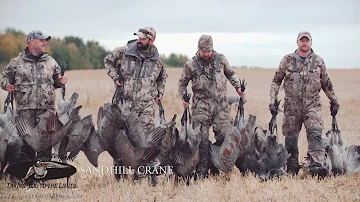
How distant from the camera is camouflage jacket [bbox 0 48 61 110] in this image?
342 inches

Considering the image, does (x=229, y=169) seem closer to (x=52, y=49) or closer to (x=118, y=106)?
(x=118, y=106)

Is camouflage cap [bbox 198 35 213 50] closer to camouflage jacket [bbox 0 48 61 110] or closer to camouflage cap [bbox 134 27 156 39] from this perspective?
camouflage cap [bbox 134 27 156 39]

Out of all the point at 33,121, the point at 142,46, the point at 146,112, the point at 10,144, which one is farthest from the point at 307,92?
the point at 10,144

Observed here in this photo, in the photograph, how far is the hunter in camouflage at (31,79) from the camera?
8656 millimetres

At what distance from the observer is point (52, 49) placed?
103 feet

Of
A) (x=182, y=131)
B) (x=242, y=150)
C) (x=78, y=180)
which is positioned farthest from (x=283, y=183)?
(x=78, y=180)

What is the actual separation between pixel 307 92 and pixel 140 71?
2612 mm

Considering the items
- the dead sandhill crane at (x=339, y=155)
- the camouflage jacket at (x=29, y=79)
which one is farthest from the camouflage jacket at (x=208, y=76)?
the camouflage jacket at (x=29, y=79)

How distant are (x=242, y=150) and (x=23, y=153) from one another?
3.25 m

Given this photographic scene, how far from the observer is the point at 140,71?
8.69 m

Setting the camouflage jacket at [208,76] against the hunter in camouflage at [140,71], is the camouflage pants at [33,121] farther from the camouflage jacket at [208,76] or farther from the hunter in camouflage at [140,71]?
the camouflage jacket at [208,76]

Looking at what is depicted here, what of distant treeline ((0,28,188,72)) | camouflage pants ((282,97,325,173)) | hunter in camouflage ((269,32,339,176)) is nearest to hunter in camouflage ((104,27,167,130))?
hunter in camouflage ((269,32,339,176))

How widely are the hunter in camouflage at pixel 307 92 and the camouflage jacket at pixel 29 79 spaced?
3564 millimetres

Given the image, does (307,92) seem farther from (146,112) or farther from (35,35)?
(35,35)
